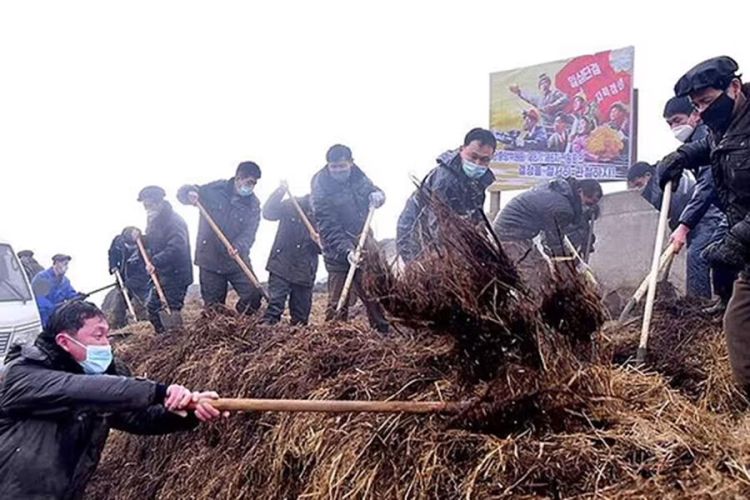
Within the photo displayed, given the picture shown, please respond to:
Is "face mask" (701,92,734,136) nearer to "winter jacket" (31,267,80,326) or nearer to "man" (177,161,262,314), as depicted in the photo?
"man" (177,161,262,314)

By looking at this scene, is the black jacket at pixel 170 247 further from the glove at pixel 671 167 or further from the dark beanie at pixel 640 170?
the glove at pixel 671 167

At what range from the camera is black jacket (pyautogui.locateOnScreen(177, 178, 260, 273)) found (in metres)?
8.02

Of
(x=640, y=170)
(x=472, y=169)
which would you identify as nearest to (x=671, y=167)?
(x=472, y=169)

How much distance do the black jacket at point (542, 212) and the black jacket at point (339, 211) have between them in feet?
4.45

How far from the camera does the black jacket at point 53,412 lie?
333cm

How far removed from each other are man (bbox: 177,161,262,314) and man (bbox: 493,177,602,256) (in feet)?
9.12

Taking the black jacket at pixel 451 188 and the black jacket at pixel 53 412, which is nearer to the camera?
the black jacket at pixel 53 412

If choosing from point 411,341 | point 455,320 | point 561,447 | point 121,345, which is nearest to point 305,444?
point 411,341

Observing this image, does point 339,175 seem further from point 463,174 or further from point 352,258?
point 463,174

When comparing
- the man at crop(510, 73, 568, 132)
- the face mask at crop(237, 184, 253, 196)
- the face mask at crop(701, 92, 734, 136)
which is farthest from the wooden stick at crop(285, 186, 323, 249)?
the man at crop(510, 73, 568, 132)

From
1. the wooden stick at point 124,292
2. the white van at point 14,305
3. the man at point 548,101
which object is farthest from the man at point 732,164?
the wooden stick at point 124,292

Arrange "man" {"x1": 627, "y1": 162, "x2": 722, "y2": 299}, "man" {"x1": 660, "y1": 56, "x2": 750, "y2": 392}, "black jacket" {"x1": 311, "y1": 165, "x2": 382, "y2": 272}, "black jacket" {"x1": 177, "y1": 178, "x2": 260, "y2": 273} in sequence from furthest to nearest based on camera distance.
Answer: "black jacket" {"x1": 177, "y1": 178, "x2": 260, "y2": 273} < "black jacket" {"x1": 311, "y1": 165, "x2": 382, "y2": 272} < "man" {"x1": 627, "y1": 162, "x2": 722, "y2": 299} < "man" {"x1": 660, "y1": 56, "x2": 750, "y2": 392}

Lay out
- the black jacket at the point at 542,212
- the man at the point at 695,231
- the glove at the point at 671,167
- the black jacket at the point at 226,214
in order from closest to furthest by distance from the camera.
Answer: the glove at the point at 671,167
the man at the point at 695,231
the black jacket at the point at 542,212
the black jacket at the point at 226,214

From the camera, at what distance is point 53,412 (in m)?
3.37
